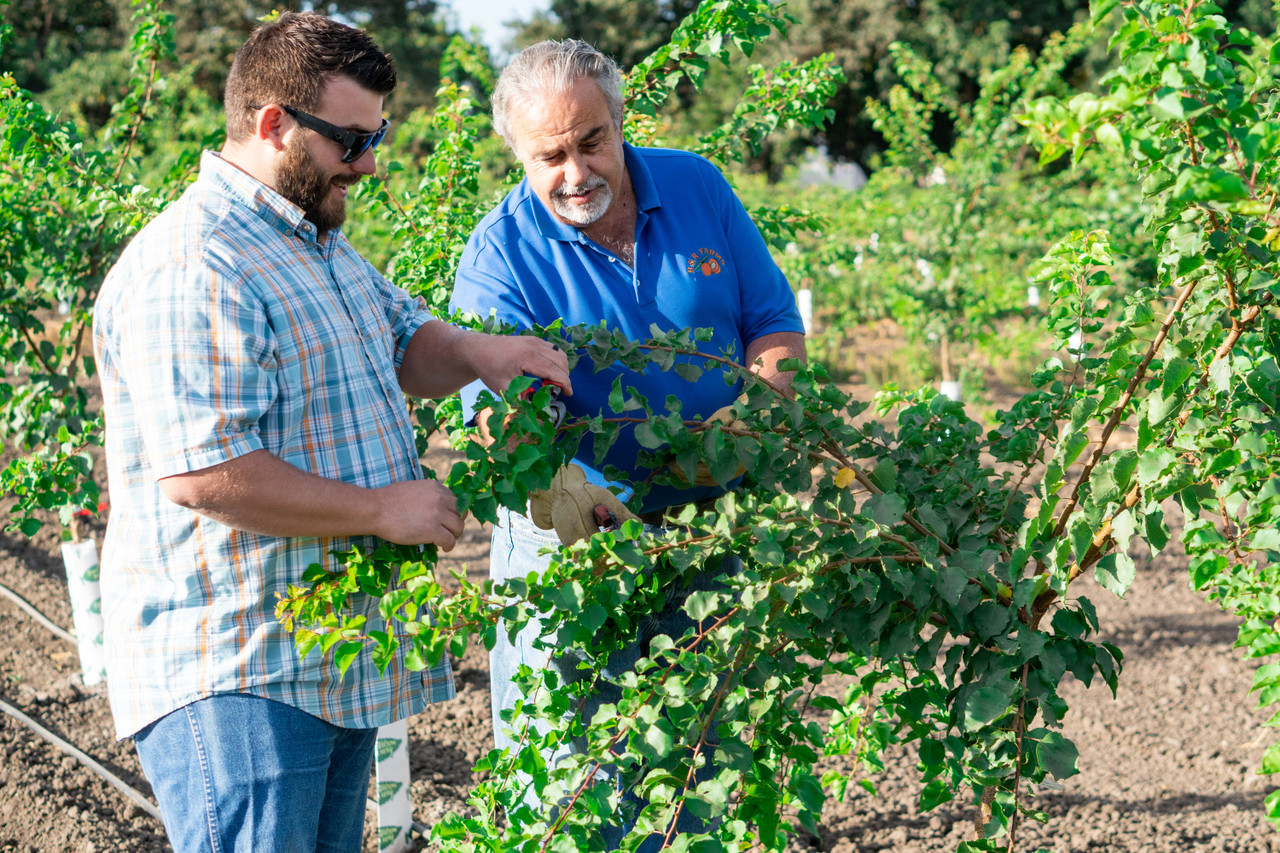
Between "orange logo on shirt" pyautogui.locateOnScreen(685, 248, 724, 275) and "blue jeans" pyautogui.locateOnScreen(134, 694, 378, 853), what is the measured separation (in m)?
1.09

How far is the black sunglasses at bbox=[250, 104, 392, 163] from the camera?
1558 millimetres

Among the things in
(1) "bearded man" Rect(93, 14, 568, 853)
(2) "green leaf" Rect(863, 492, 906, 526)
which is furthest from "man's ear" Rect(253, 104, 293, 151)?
(2) "green leaf" Rect(863, 492, 906, 526)

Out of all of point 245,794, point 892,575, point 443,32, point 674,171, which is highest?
→ point 443,32

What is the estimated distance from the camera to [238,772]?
155 cm

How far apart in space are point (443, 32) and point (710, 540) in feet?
77.2

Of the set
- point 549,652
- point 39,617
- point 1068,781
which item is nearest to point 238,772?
point 549,652

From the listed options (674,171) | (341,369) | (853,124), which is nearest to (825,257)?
(674,171)

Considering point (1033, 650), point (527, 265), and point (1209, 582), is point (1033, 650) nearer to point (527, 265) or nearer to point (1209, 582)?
point (1209, 582)

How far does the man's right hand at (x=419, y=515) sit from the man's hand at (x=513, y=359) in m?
0.21

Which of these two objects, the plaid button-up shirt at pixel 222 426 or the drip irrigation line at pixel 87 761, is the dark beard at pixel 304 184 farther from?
the drip irrigation line at pixel 87 761

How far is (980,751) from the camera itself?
1.56 m

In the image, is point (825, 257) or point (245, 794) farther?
point (825, 257)

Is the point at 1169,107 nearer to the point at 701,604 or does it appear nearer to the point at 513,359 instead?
the point at 701,604

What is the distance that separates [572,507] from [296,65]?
799 mm
